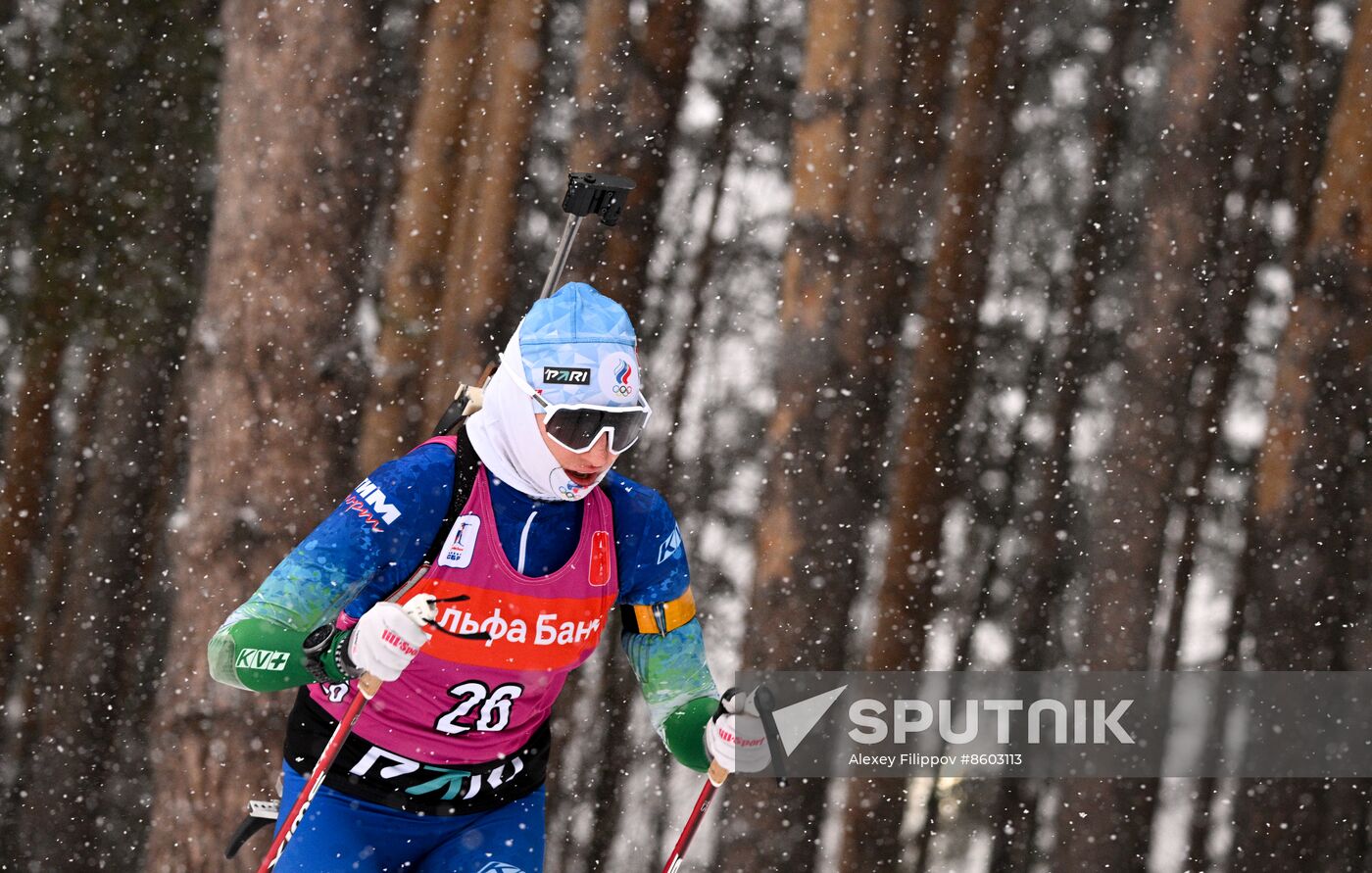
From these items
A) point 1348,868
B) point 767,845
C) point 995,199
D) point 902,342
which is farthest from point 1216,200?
point 767,845

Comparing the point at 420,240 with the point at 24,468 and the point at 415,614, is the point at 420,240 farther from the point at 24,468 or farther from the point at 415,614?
the point at 415,614

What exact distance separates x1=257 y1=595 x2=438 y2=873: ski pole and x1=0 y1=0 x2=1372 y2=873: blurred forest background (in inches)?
92.3

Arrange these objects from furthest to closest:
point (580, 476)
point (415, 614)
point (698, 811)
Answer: point (698, 811)
point (580, 476)
point (415, 614)

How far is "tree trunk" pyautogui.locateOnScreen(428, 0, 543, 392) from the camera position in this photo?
486 centimetres

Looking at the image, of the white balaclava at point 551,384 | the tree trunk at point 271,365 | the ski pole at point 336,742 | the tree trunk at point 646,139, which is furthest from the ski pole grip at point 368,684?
the tree trunk at point 646,139

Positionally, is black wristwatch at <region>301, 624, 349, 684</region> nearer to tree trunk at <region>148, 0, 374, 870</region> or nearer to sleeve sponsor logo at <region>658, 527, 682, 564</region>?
sleeve sponsor logo at <region>658, 527, 682, 564</region>

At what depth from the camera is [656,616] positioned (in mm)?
2859

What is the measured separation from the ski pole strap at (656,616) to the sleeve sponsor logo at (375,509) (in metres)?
0.60

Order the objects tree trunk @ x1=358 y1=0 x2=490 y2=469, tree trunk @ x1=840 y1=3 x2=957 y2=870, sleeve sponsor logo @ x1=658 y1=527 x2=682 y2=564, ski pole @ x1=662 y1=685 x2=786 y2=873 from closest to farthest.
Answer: ski pole @ x1=662 y1=685 x2=786 y2=873
sleeve sponsor logo @ x1=658 y1=527 x2=682 y2=564
tree trunk @ x1=358 y1=0 x2=490 y2=469
tree trunk @ x1=840 y1=3 x2=957 y2=870

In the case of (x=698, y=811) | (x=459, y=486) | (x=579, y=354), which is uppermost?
(x=579, y=354)

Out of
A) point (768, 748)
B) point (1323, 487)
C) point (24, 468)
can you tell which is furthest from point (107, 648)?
point (1323, 487)

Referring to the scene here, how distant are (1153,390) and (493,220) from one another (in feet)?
8.80

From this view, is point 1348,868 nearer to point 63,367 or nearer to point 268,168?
point 268,168

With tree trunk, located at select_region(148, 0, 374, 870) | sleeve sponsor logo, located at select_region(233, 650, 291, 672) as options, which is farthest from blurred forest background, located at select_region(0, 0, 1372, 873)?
sleeve sponsor logo, located at select_region(233, 650, 291, 672)
